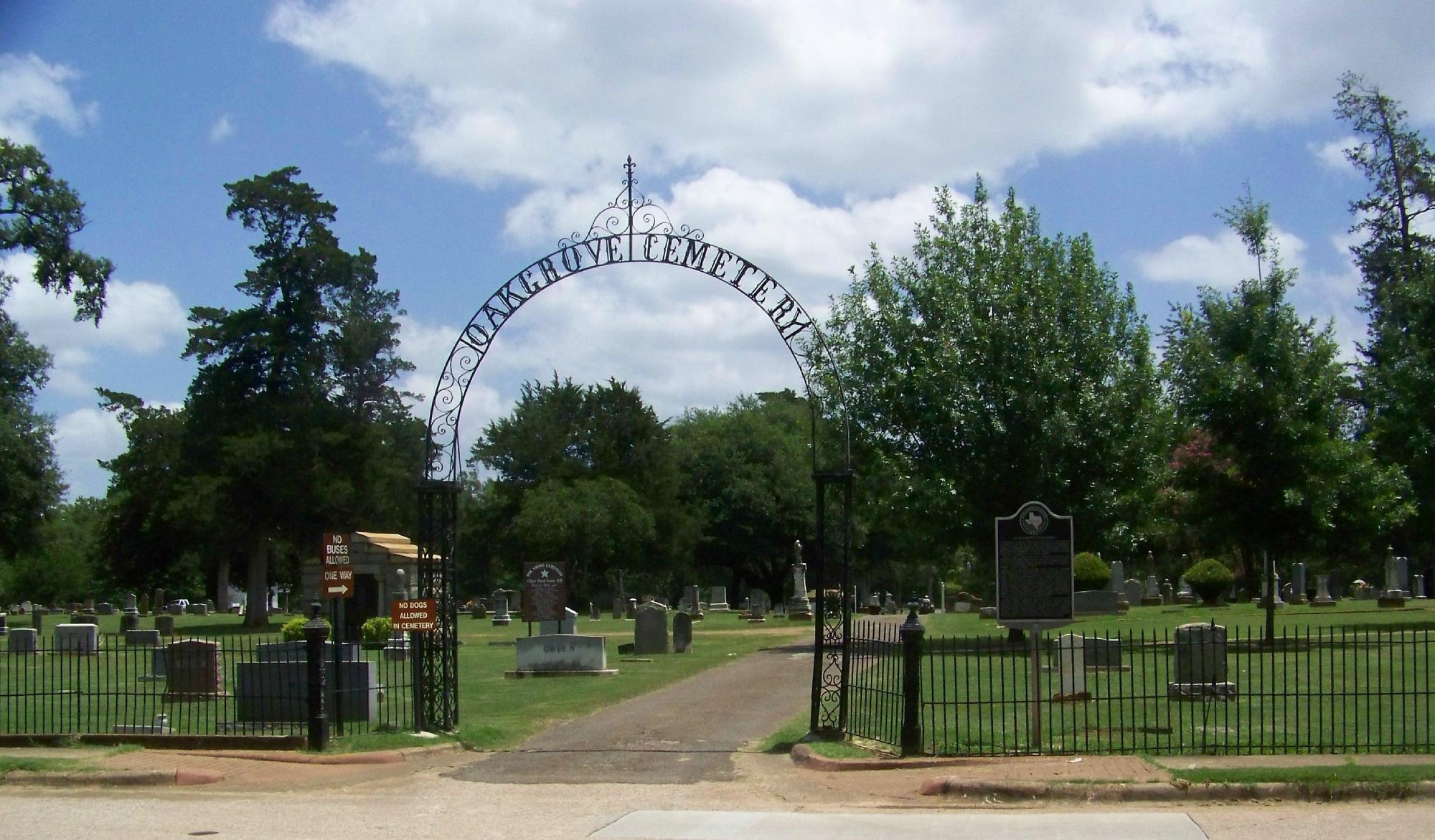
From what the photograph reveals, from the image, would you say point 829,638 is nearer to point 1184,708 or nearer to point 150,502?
point 1184,708

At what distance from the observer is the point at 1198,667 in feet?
59.1

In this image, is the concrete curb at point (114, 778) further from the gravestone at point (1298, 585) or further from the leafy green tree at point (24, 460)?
the gravestone at point (1298, 585)

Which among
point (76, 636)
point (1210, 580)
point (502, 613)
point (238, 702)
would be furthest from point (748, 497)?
point (238, 702)

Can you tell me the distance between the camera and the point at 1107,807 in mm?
11156

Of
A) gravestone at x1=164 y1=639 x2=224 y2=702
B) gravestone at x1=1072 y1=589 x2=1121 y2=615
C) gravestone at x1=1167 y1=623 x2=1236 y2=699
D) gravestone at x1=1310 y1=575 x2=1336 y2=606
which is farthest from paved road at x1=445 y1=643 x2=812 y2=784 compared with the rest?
gravestone at x1=1310 y1=575 x2=1336 y2=606

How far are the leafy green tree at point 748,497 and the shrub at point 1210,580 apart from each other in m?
30.1

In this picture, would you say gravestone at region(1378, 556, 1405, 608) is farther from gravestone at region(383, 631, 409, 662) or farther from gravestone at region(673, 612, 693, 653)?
gravestone at region(383, 631, 409, 662)

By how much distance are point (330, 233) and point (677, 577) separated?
109 feet

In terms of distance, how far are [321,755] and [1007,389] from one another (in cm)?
2115

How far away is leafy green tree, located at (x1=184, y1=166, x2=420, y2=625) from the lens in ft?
165

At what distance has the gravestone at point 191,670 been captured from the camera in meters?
20.3

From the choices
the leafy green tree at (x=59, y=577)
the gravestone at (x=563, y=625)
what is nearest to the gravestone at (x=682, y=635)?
the gravestone at (x=563, y=625)

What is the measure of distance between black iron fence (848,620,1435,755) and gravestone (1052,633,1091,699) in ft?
0.12

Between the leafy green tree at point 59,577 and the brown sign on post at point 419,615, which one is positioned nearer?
the brown sign on post at point 419,615
